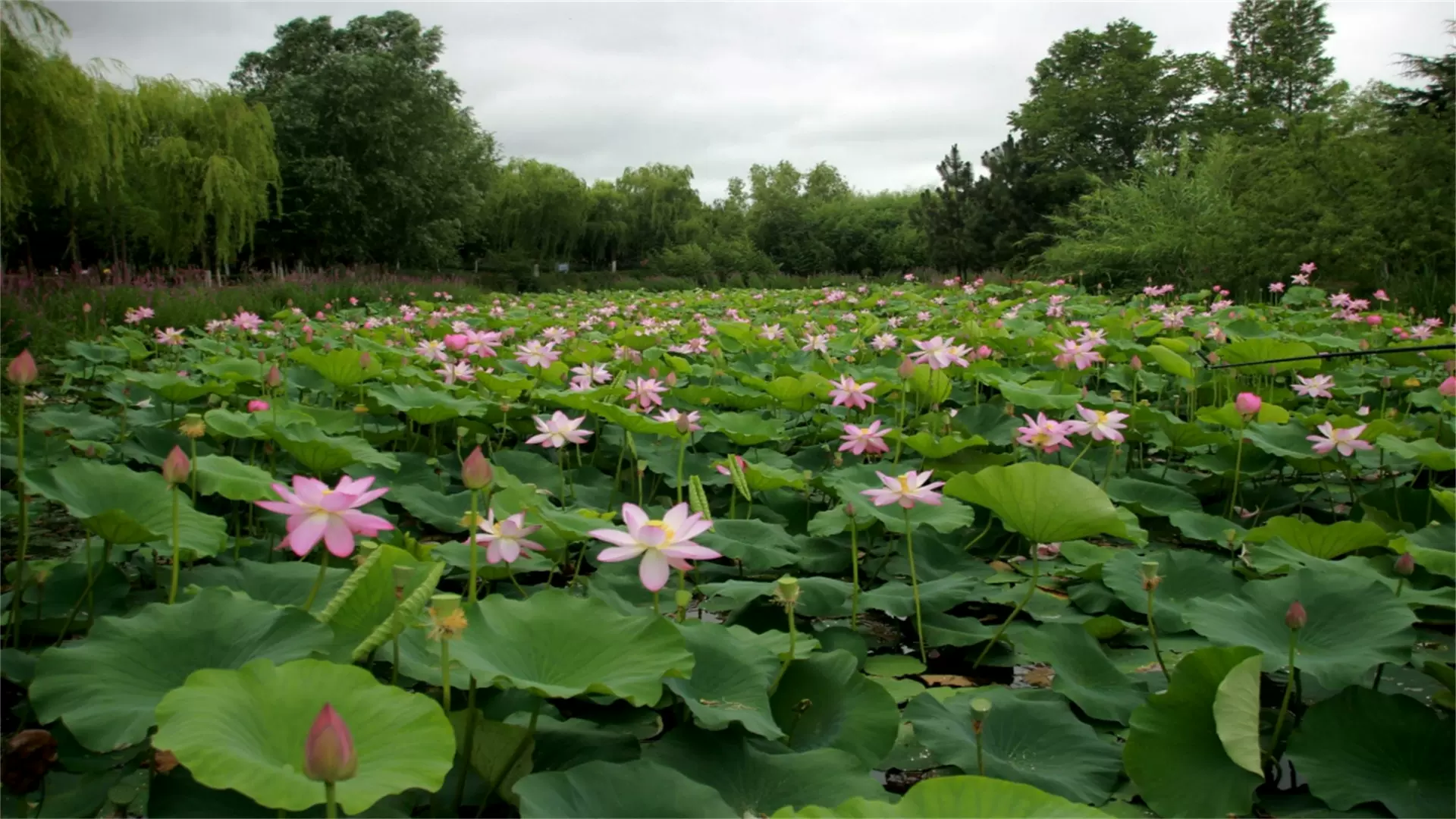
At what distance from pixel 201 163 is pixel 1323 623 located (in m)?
14.7

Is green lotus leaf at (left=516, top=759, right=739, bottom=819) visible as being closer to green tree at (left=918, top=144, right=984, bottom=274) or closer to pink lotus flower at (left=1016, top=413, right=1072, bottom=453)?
pink lotus flower at (left=1016, top=413, right=1072, bottom=453)

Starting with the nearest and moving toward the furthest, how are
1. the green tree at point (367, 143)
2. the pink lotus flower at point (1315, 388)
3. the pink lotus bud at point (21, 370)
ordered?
the pink lotus bud at point (21, 370)
the pink lotus flower at point (1315, 388)
the green tree at point (367, 143)

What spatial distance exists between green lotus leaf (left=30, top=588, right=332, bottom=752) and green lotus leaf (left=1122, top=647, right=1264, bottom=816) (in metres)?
0.90

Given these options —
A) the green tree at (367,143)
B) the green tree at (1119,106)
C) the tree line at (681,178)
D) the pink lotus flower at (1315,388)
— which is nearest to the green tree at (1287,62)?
the tree line at (681,178)

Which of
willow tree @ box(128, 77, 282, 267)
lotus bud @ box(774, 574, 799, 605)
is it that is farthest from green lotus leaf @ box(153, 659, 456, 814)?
willow tree @ box(128, 77, 282, 267)

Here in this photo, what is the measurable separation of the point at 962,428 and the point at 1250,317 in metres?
2.75

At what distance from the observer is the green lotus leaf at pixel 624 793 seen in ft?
2.48

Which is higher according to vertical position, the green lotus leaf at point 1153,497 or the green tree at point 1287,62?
→ the green tree at point 1287,62

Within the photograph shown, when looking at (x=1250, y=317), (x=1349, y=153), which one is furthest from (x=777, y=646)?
(x=1349, y=153)

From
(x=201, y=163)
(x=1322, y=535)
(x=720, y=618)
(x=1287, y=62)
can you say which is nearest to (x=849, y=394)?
(x=720, y=618)

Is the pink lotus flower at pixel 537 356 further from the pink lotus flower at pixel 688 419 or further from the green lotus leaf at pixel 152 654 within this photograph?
the green lotus leaf at pixel 152 654

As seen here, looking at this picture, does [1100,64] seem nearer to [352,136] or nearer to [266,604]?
[352,136]

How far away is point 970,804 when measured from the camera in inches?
26.3

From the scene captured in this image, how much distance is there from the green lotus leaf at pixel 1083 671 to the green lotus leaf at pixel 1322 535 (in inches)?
18.0
